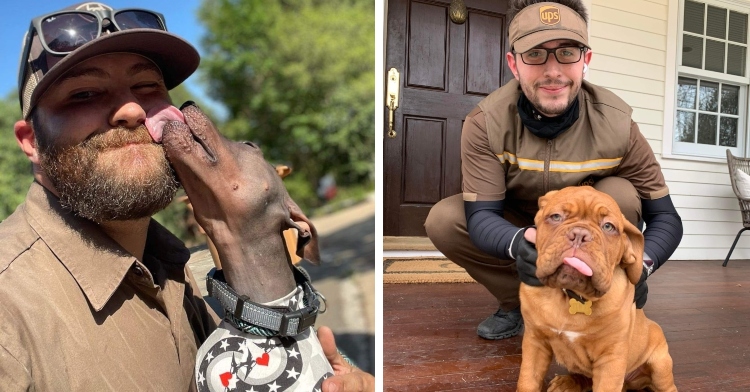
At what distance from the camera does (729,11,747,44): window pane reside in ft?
15.1

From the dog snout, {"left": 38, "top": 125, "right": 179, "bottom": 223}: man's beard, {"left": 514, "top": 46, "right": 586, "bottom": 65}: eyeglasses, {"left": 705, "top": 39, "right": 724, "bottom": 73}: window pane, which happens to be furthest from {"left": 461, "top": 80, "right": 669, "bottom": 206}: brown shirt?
{"left": 705, "top": 39, "right": 724, "bottom": 73}: window pane

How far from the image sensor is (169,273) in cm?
96

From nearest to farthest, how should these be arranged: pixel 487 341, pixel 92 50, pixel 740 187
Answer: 1. pixel 92 50
2. pixel 487 341
3. pixel 740 187

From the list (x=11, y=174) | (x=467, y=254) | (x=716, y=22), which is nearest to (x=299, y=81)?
(x=467, y=254)

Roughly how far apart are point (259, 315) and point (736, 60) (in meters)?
5.49

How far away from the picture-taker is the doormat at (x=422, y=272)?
2.99 metres

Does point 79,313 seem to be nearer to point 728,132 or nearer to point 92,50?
point 92,50

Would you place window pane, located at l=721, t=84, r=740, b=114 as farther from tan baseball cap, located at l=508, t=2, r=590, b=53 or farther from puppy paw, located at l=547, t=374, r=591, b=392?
puppy paw, located at l=547, t=374, r=591, b=392

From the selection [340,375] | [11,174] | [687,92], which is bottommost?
[340,375]

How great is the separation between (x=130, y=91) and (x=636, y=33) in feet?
14.4

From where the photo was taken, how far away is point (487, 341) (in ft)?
6.66

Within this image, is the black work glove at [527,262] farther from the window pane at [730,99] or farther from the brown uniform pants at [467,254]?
the window pane at [730,99]

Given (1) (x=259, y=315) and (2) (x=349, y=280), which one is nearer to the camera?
(1) (x=259, y=315)

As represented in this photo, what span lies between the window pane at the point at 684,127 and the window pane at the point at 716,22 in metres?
0.76
